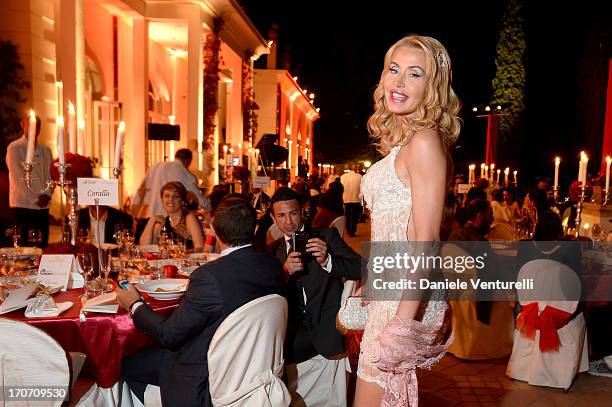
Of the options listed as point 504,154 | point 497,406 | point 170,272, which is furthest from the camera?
point 504,154

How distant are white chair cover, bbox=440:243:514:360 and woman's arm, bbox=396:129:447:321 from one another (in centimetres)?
300

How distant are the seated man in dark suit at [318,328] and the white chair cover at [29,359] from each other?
135 centimetres

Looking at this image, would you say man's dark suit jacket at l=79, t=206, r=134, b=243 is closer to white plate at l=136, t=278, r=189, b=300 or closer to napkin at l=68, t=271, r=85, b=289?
napkin at l=68, t=271, r=85, b=289

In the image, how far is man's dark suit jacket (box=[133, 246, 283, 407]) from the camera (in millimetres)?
2199

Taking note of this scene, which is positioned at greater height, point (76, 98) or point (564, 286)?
point (76, 98)

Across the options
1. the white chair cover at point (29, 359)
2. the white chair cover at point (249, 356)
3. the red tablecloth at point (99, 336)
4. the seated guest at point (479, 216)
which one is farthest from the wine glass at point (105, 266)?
the seated guest at point (479, 216)

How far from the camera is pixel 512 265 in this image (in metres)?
5.20

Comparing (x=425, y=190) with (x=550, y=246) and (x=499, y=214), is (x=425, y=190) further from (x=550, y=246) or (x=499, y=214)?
(x=499, y=214)

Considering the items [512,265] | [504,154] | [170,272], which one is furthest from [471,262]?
[504,154]

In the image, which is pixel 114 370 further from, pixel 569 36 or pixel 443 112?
pixel 569 36

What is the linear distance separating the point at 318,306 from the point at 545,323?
1.86 m

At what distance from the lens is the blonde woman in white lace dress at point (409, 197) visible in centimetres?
151

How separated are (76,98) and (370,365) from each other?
7390 mm

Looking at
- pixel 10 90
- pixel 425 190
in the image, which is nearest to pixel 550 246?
pixel 425 190
